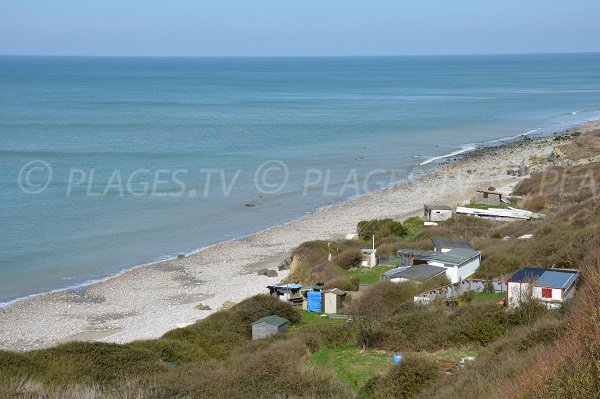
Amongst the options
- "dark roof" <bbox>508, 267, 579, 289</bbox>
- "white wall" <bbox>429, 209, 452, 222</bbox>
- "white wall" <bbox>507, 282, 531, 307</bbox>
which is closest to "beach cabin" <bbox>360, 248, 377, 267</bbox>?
"dark roof" <bbox>508, 267, 579, 289</bbox>

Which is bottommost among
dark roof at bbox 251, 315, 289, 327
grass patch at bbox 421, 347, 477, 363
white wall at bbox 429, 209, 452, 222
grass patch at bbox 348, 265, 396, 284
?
grass patch at bbox 348, 265, 396, 284

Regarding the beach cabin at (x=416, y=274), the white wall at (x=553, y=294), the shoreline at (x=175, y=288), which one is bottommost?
the shoreline at (x=175, y=288)

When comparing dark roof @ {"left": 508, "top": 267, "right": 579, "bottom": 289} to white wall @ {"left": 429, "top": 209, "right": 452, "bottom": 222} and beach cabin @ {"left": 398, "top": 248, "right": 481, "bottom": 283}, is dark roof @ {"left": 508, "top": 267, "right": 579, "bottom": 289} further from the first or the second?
white wall @ {"left": 429, "top": 209, "right": 452, "bottom": 222}

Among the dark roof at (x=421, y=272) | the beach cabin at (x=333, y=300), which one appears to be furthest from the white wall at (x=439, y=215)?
the beach cabin at (x=333, y=300)

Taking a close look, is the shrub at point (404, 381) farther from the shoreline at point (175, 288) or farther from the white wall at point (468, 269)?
the shoreline at point (175, 288)

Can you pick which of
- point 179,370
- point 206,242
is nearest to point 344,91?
point 206,242
